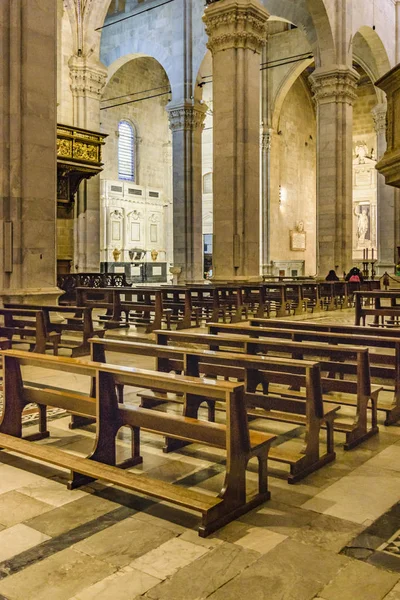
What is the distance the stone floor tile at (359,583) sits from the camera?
2.54 metres

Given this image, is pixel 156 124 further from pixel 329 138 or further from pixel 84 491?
pixel 84 491

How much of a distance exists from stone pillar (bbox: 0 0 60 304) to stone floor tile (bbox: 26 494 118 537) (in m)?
6.93

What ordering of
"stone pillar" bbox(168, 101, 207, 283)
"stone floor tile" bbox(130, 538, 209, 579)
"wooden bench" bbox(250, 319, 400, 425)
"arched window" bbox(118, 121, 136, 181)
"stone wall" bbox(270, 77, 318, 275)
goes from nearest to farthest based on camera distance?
"stone floor tile" bbox(130, 538, 209, 579) < "wooden bench" bbox(250, 319, 400, 425) < "stone pillar" bbox(168, 101, 207, 283) < "stone wall" bbox(270, 77, 318, 275) < "arched window" bbox(118, 121, 136, 181)

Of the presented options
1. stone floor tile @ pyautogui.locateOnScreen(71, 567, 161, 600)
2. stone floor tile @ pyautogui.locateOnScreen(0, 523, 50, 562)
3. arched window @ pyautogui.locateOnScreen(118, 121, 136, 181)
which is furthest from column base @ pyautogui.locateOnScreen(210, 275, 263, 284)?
arched window @ pyautogui.locateOnScreen(118, 121, 136, 181)

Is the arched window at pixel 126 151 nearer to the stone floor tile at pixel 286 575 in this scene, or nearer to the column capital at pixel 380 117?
the column capital at pixel 380 117

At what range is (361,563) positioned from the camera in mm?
2820

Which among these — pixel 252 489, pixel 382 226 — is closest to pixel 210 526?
pixel 252 489

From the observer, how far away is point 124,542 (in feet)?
9.96

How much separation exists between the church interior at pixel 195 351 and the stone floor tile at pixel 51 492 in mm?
19

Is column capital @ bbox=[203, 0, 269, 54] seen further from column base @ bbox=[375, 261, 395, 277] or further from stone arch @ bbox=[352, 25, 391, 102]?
column base @ bbox=[375, 261, 395, 277]

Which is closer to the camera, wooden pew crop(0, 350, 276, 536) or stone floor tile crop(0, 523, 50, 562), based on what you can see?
stone floor tile crop(0, 523, 50, 562)

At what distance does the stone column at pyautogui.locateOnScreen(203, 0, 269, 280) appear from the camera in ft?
49.4

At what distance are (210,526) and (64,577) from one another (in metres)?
0.79

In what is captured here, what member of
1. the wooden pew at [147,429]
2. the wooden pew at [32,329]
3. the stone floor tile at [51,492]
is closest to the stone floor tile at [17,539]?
the stone floor tile at [51,492]
